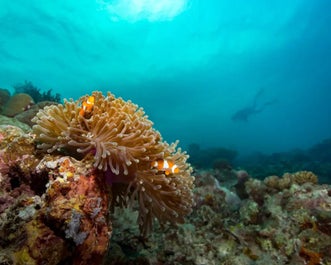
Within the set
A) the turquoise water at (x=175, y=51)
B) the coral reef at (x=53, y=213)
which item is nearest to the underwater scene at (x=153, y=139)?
the coral reef at (x=53, y=213)

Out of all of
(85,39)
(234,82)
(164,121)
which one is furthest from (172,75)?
(164,121)

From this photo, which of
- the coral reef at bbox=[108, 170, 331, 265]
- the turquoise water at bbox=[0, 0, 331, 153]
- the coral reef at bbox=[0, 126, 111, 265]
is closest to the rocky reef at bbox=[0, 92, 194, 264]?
the coral reef at bbox=[0, 126, 111, 265]

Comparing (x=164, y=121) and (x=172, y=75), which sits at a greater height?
(x=164, y=121)

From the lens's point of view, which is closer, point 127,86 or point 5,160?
point 5,160

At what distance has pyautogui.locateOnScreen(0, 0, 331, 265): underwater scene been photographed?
2.35m

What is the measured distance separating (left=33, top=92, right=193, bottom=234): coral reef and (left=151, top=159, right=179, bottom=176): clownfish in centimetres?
4

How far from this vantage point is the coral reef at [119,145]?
8.41 feet

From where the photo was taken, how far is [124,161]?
2.57m

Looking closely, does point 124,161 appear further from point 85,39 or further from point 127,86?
point 127,86

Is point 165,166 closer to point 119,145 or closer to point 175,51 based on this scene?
point 119,145

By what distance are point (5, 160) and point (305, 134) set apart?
150 meters

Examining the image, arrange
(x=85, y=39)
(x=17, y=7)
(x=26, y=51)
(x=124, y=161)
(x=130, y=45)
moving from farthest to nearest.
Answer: (x=130, y=45)
(x=85, y=39)
(x=26, y=51)
(x=17, y=7)
(x=124, y=161)

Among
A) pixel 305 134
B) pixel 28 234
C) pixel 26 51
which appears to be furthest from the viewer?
pixel 305 134

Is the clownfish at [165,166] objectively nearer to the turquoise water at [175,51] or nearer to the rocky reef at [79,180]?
the rocky reef at [79,180]
